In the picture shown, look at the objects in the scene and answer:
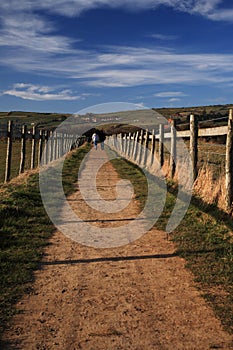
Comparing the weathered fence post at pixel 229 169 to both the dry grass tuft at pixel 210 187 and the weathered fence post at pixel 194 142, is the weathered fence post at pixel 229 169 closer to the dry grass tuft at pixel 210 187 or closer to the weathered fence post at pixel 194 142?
the dry grass tuft at pixel 210 187

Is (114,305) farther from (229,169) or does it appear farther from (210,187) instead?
(210,187)

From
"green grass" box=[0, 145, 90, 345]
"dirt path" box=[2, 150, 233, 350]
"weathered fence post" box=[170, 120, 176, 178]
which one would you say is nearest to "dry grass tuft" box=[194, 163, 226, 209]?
"weathered fence post" box=[170, 120, 176, 178]

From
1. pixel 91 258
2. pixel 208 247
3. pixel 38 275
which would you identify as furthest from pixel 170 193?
pixel 38 275

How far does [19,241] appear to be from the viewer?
622cm

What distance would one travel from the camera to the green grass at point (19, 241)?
441 cm

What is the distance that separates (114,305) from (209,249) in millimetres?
2350

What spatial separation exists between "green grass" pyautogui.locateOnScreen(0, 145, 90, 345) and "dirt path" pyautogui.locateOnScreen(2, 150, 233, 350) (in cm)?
15

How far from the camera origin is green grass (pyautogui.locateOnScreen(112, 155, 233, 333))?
4.30 m

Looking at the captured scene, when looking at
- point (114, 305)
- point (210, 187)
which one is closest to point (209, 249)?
point (114, 305)

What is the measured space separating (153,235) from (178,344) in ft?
12.0

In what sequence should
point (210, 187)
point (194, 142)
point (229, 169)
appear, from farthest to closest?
point (194, 142) < point (210, 187) < point (229, 169)

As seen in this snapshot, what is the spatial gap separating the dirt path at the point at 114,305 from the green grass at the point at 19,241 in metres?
0.15

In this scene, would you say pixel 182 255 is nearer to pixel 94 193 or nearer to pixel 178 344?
pixel 178 344

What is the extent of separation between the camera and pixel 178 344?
334 cm
